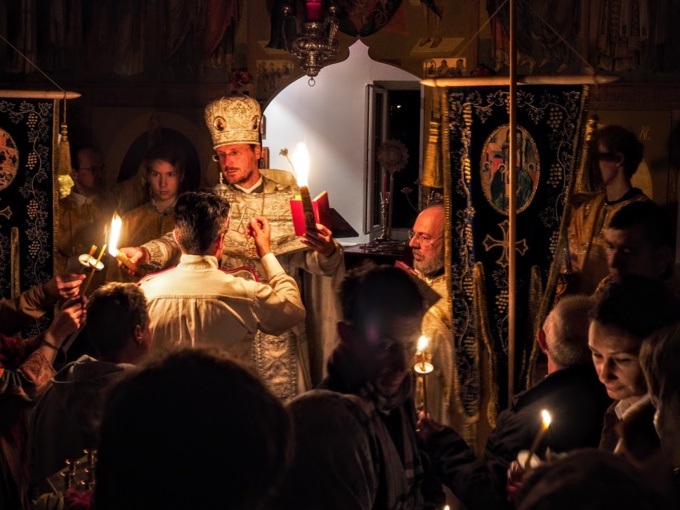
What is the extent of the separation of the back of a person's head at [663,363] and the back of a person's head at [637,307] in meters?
0.56

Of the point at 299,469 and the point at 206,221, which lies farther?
the point at 206,221

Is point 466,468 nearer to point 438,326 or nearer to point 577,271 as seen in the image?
point 438,326

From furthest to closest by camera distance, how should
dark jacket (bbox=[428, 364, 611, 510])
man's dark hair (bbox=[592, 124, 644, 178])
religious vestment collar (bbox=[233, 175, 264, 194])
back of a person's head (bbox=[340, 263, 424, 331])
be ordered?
religious vestment collar (bbox=[233, 175, 264, 194])
man's dark hair (bbox=[592, 124, 644, 178])
dark jacket (bbox=[428, 364, 611, 510])
back of a person's head (bbox=[340, 263, 424, 331])

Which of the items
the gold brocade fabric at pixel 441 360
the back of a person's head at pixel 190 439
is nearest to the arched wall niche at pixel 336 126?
the gold brocade fabric at pixel 441 360

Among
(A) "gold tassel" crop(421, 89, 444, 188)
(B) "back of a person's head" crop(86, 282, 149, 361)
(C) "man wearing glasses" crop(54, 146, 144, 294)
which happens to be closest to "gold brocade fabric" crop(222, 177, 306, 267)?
(C) "man wearing glasses" crop(54, 146, 144, 294)

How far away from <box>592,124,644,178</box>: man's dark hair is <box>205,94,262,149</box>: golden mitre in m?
1.98

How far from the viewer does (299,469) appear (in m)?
1.81

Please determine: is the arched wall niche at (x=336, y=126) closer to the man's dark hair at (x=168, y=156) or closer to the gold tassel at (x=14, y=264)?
the man's dark hair at (x=168, y=156)

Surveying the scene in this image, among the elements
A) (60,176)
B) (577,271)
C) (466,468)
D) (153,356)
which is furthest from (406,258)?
(153,356)

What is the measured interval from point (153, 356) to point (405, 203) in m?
9.28

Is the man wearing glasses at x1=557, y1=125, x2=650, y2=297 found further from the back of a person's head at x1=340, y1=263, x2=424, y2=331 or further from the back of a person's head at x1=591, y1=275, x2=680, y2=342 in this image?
the back of a person's head at x1=340, y1=263, x2=424, y2=331

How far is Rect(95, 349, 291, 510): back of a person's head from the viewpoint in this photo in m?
1.18

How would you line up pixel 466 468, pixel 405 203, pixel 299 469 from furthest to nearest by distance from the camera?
1. pixel 405 203
2. pixel 466 468
3. pixel 299 469

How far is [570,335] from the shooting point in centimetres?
281
